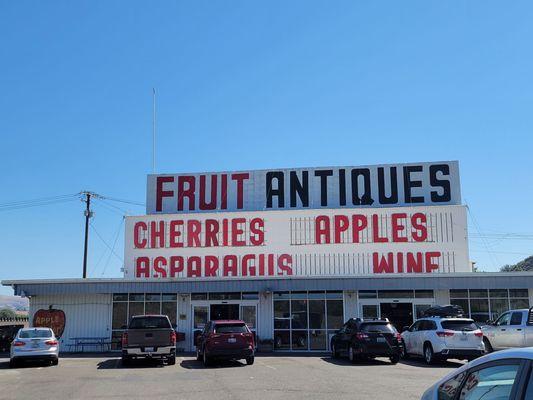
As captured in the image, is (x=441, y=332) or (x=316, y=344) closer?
(x=441, y=332)

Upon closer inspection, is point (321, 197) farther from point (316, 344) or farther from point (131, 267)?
point (131, 267)

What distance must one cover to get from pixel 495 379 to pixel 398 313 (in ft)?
80.9

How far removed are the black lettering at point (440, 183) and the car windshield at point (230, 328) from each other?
56.3 feet

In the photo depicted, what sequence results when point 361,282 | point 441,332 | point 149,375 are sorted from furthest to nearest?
point 361,282 → point 441,332 → point 149,375

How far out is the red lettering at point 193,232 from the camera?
3356 cm

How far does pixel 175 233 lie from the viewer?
33.9m

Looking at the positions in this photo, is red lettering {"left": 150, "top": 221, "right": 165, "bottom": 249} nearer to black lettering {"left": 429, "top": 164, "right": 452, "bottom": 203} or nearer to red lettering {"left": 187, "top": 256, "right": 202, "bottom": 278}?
red lettering {"left": 187, "top": 256, "right": 202, "bottom": 278}

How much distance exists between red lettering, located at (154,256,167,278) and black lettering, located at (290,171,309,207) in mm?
7885

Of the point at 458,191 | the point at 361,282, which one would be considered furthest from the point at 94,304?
the point at 458,191

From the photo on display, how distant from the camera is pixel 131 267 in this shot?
33875 millimetres

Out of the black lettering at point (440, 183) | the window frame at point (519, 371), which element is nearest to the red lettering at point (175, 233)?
the black lettering at point (440, 183)

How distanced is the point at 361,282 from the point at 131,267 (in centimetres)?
1343

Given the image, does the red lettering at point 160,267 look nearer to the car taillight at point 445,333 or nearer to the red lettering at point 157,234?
the red lettering at point 157,234

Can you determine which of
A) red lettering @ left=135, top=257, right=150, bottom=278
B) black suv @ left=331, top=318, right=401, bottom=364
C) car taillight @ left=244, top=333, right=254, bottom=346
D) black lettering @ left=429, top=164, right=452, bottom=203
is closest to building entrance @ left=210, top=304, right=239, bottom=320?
red lettering @ left=135, top=257, right=150, bottom=278
